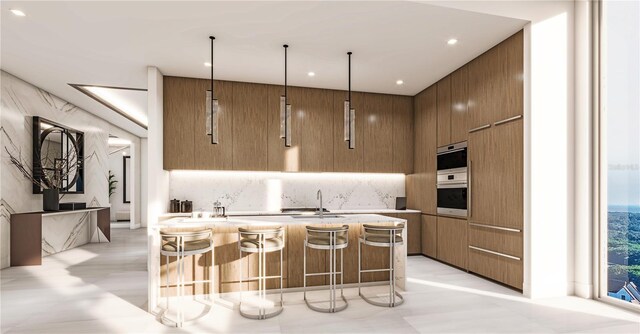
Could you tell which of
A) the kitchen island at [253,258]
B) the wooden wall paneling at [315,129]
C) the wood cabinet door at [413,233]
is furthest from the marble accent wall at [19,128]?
the wood cabinet door at [413,233]

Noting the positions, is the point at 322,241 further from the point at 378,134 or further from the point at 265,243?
the point at 378,134

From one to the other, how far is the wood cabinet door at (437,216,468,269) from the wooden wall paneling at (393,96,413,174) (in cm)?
127

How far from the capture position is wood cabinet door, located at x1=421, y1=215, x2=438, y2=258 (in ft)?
17.7

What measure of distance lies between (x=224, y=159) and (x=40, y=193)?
11.3ft

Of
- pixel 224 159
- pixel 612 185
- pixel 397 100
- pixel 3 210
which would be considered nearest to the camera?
pixel 612 185

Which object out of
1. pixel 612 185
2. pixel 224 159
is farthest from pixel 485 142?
pixel 224 159

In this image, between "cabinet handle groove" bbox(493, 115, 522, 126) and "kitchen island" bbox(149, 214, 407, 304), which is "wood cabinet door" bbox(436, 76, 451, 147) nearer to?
"cabinet handle groove" bbox(493, 115, 522, 126)

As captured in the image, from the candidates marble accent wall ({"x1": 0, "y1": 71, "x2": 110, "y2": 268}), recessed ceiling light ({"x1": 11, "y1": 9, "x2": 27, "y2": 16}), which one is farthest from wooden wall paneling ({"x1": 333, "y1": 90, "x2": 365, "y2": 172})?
marble accent wall ({"x1": 0, "y1": 71, "x2": 110, "y2": 268})

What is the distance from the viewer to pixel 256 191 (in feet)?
19.1

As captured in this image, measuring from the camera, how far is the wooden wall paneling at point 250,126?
212 inches

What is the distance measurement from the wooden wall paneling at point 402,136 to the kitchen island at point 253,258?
7.65 feet

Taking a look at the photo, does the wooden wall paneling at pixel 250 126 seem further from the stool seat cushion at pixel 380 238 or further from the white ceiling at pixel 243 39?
the stool seat cushion at pixel 380 238

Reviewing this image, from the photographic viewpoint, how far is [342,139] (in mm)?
5875

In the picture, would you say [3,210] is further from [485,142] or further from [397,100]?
[485,142]
